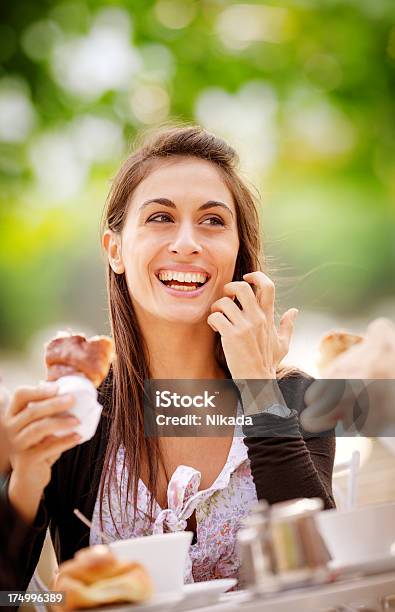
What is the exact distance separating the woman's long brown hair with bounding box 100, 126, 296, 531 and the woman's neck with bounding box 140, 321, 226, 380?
0.02 metres

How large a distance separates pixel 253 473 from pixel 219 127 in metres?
0.87

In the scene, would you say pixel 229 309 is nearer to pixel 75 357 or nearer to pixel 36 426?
pixel 75 357

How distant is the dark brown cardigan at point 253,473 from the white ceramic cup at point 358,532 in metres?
0.27

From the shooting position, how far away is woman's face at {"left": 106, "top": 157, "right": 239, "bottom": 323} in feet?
4.94

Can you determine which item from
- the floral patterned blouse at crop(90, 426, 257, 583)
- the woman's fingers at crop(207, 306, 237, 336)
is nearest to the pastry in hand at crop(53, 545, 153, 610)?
the floral patterned blouse at crop(90, 426, 257, 583)

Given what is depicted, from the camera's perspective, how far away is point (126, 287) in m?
1.62

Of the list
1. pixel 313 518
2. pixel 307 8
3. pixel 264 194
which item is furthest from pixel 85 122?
pixel 313 518

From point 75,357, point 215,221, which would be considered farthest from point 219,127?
point 75,357

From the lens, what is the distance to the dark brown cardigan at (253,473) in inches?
50.8

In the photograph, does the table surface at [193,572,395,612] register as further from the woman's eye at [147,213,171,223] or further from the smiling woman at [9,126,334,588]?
the woman's eye at [147,213,171,223]

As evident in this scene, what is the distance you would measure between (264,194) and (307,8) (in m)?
0.45

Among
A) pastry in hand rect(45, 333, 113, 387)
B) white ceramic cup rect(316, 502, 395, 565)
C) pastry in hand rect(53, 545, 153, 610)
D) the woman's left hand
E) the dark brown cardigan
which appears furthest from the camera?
the woman's left hand

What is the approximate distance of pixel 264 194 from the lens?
1818 mm

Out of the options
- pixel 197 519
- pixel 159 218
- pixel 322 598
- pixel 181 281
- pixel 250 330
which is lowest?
pixel 322 598
